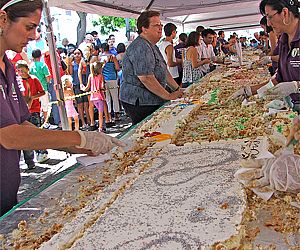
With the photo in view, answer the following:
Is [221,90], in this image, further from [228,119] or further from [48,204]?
[48,204]

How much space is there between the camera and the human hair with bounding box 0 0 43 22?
1546 millimetres

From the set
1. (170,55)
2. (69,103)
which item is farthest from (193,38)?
(69,103)

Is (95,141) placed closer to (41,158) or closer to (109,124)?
(41,158)

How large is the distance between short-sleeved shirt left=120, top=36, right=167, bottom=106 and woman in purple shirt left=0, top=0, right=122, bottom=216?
4.71 feet

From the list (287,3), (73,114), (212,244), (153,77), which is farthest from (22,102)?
(73,114)

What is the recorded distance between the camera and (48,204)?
147 centimetres

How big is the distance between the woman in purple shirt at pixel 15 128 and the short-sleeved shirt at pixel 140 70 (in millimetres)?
1436

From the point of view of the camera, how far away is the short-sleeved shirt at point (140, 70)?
10.3 feet

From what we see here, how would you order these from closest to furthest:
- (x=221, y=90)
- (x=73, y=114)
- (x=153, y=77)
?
(x=153, y=77)
(x=221, y=90)
(x=73, y=114)

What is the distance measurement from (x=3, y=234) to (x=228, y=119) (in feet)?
5.24

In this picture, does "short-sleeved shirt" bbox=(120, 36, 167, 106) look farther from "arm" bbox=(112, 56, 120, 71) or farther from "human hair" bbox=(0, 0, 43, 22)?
"arm" bbox=(112, 56, 120, 71)

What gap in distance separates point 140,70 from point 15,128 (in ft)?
5.68

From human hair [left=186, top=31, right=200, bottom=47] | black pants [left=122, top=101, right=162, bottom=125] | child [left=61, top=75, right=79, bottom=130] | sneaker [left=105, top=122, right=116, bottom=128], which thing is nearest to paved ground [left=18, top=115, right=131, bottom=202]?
black pants [left=122, top=101, right=162, bottom=125]

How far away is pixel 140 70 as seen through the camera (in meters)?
3.11
